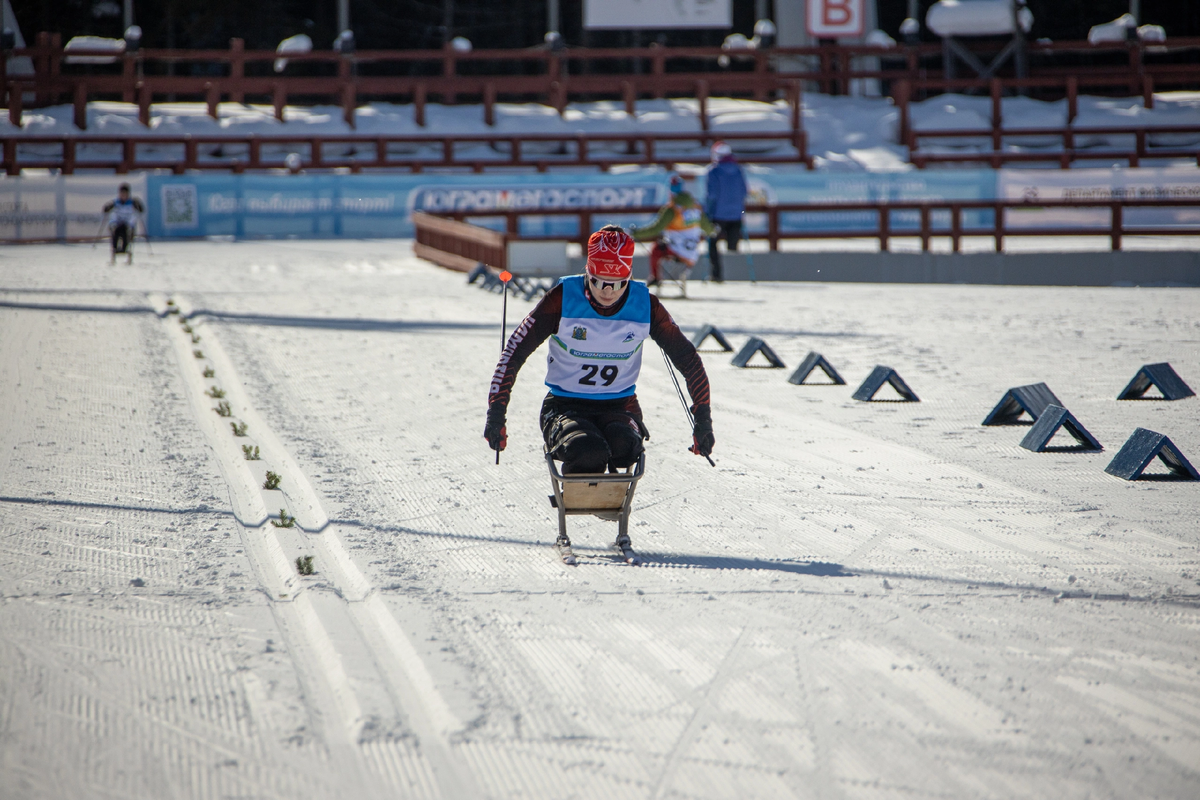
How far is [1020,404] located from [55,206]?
23487 millimetres

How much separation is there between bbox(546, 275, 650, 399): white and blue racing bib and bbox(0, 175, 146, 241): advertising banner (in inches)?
913

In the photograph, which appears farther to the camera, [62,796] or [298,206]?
[298,206]

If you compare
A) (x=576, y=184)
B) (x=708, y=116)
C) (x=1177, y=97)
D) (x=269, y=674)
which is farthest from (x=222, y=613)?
(x=1177, y=97)

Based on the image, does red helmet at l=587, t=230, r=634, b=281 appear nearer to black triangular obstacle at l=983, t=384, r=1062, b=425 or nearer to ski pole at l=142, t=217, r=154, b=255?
black triangular obstacle at l=983, t=384, r=1062, b=425

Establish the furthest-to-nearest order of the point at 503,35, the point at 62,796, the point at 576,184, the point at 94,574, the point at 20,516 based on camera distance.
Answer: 1. the point at 503,35
2. the point at 576,184
3. the point at 20,516
4. the point at 94,574
5. the point at 62,796

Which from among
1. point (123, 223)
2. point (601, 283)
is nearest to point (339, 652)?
point (601, 283)

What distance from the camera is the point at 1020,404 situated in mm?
7758

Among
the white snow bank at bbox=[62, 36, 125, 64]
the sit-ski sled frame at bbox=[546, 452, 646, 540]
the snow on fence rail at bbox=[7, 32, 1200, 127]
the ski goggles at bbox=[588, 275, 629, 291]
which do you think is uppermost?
the white snow bank at bbox=[62, 36, 125, 64]

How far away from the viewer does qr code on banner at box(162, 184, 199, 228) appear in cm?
2673

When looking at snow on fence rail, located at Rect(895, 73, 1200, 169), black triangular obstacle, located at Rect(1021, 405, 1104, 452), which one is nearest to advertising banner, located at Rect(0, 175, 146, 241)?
snow on fence rail, located at Rect(895, 73, 1200, 169)

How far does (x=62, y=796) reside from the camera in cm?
299

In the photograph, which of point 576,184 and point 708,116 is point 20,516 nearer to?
point 576,184

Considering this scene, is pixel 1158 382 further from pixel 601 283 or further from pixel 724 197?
pixel 724 197

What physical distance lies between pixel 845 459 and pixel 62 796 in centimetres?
489
